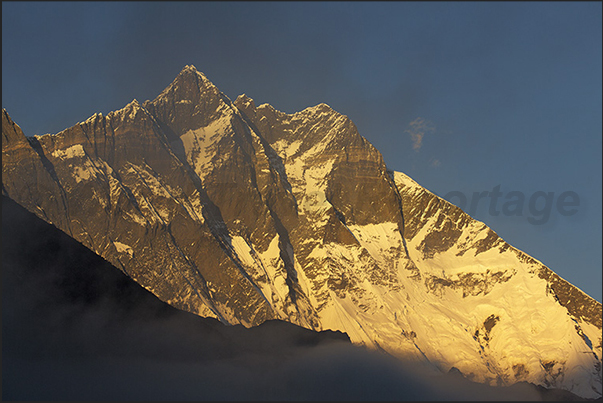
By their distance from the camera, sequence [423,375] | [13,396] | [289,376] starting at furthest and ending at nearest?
[423,375]
[289,376]
[13,396]

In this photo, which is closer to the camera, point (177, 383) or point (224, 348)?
point (177, 383)

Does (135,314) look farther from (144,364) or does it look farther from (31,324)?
(31,324)

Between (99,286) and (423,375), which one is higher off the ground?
(99,286)

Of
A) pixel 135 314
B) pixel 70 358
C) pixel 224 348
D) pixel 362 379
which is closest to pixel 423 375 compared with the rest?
pixel 362 379

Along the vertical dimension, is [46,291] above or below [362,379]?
above

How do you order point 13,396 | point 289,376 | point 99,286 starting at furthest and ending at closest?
point 289,376, point 99,286, point 13,396

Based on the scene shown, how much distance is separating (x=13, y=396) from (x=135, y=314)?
3547 cm

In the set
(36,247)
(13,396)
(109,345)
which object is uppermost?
(36,247)

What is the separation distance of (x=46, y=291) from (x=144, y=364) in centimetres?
1987

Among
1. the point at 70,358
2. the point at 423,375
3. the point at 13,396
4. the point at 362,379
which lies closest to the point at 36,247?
the point at 70,358

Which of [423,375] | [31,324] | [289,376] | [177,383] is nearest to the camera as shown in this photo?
[31,324]

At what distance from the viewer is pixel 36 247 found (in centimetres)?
11500

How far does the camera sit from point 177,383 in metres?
114

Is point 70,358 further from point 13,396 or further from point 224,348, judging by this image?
point 224,348
